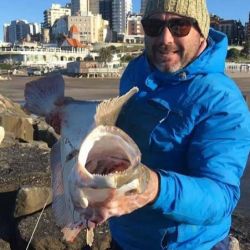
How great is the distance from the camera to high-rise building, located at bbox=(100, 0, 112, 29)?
635ft

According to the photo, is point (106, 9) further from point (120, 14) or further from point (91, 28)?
point (91, 28)

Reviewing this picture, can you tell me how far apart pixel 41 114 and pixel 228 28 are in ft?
493

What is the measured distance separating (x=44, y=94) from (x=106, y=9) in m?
198

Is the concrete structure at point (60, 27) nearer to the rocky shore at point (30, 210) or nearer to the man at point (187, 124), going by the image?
the rocky shore at point (30, 210)

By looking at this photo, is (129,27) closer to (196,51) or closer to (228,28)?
(228,28)

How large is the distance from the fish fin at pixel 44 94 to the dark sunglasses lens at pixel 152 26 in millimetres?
456

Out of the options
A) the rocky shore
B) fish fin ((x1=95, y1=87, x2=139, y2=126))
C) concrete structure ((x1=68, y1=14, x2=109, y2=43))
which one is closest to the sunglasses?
fish fin ((x1=95, y1=87, x2=139, y2=126))

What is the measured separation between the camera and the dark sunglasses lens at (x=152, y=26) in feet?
7.21

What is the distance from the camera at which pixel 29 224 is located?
4656 mm

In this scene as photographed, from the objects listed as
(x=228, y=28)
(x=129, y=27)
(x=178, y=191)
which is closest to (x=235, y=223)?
(x=178, y=191)

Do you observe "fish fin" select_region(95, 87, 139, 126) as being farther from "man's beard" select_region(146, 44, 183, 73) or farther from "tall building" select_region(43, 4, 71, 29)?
"tall building" select_region(43, 4, 71, 29)

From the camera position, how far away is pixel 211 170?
1797 millimetres

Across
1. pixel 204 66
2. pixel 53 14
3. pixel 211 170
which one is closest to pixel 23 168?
pixel 204 66

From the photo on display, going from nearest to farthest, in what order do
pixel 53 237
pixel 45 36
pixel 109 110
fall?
pixel 109 110 → pixel 53 237 → pixel 45 36
